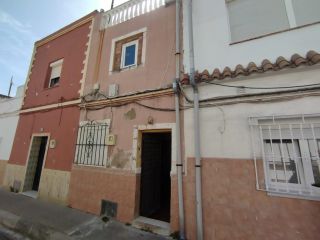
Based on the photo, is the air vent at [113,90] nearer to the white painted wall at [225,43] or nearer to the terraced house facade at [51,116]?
the terraced house facade at [51,116]

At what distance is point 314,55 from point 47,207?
25.6ft

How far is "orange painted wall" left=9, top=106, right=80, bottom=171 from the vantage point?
20.8 ft

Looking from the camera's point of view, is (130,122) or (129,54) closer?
(130,122)

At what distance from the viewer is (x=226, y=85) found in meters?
4.02

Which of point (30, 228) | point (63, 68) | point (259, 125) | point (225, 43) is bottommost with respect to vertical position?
point (30, 228)

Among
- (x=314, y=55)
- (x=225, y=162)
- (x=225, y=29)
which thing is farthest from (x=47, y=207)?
(x=314, y=55)

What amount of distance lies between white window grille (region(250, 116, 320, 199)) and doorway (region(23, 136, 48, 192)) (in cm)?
815

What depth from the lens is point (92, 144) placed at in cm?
571

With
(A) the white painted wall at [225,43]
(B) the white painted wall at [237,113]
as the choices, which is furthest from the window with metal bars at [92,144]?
(A) the white painted wall at [225,43]

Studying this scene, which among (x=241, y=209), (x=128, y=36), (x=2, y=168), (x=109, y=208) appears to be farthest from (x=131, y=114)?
(x=2, y=168)

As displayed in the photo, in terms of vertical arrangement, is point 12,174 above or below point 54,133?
below

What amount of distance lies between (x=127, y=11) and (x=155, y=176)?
587 centimetres

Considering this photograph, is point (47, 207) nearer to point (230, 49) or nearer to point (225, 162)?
point (225, 162)

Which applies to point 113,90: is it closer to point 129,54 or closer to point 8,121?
point 129,54
